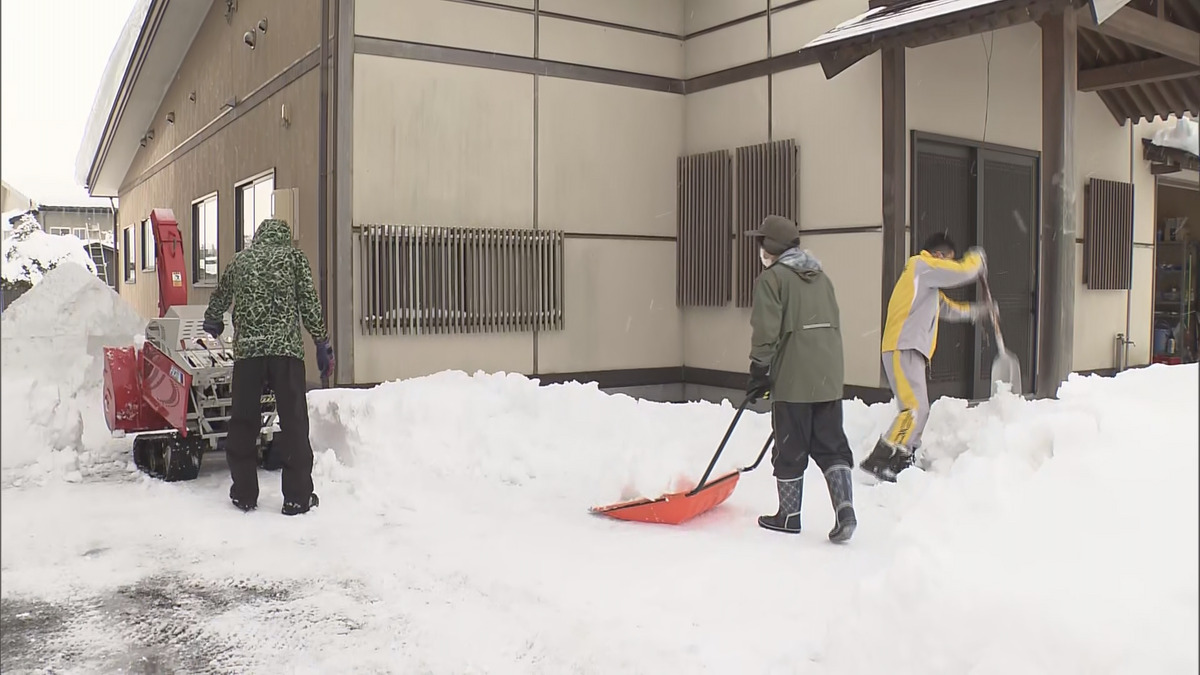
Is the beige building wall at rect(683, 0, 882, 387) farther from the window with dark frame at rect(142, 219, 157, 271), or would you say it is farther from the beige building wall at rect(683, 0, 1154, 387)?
the window with dark frame at rect(142, 219, 157, 271)

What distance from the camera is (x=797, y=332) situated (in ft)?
17.0

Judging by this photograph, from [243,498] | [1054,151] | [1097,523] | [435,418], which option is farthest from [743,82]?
[1097,523]

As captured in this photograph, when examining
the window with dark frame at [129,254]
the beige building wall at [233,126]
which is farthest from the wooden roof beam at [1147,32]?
the window with dark frame at [129,254]

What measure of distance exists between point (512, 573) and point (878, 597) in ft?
6.86

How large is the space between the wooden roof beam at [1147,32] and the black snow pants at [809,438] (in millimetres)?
4376

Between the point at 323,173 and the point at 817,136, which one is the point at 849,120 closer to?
the point at 817,136

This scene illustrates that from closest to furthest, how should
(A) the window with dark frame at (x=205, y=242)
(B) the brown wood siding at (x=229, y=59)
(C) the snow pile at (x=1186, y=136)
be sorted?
(C) the snow pile at (x=1186, y=136) → (B) the brown wood siding at (x=229, y=59) → (A) the window with dark frame at (x=205, y=242)

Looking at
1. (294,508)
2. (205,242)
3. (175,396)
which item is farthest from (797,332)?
(205,242)

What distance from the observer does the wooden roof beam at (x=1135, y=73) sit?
31.1ft

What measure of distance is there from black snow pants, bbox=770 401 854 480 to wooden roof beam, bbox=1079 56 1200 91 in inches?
261

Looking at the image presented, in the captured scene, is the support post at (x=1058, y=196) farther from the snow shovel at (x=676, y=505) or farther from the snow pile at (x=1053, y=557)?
the snow pile at (x=1053, y=557)

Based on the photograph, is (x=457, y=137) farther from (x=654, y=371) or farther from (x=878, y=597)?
(x=878, y=597)

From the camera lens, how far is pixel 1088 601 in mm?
2543

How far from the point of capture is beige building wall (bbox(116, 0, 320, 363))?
31.4 feet
